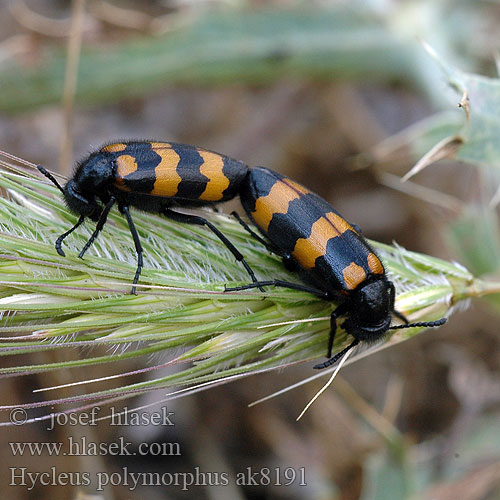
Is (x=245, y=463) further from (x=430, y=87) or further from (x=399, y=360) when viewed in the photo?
(x=430, y=87)

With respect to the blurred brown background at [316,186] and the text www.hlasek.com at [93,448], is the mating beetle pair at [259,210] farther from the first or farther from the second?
the text www.hlasek.com at [93,448]

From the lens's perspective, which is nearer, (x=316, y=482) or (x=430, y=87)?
(x=316, y=482)

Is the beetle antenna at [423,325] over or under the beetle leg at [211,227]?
under

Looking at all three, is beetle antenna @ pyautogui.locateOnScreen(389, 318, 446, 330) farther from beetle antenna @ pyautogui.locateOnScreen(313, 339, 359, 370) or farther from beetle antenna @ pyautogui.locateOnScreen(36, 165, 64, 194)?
beetle antenna @ pyautogui.locateOnScreen(36, 165, 64, 194)

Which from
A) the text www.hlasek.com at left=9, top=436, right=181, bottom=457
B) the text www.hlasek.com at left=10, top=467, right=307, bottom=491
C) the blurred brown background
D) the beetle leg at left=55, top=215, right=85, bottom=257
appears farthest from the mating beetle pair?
the text www.hlasek.com at left=10, top=467, right=307, bottom=491

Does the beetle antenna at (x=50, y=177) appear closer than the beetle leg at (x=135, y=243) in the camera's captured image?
No

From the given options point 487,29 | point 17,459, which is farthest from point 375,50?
point 17,459

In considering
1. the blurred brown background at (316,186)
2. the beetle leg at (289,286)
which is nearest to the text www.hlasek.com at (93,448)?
the blurred brown background at (316,186)
